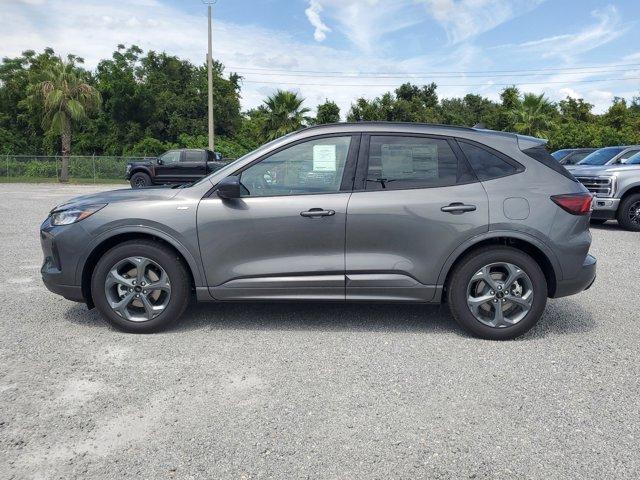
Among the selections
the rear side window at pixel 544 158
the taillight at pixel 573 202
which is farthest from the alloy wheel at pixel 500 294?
the rear side window at pixel 544 158

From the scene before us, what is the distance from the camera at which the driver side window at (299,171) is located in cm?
435

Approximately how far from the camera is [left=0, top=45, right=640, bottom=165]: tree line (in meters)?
34.6

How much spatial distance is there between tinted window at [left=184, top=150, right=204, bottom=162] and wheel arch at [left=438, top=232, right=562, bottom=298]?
20.0 m

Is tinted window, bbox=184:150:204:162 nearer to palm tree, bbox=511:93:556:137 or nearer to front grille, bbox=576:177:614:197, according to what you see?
front grille, bbox=576:177:614:197

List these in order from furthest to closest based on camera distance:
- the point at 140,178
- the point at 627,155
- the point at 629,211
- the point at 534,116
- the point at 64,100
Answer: the point at 534,116
the point at 64,100
the point at 140,178
the point at 627,155
the point at 629,211

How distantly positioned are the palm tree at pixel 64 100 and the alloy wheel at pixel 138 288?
29526mm

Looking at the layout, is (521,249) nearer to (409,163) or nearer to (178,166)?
(409,163)

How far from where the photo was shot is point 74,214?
4434mm

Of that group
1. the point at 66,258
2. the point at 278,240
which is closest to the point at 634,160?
the point at 278,240

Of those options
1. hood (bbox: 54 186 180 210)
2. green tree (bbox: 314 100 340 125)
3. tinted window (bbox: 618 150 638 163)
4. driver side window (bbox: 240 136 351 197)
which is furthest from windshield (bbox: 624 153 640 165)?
green tree (bbox: 314 100 340 125)

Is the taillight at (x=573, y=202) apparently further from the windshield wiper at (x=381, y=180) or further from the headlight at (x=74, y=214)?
the headlight at (x=74, y=214)

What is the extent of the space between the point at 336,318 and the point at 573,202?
2.22 metres

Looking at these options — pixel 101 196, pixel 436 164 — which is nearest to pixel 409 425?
pixel 436 164

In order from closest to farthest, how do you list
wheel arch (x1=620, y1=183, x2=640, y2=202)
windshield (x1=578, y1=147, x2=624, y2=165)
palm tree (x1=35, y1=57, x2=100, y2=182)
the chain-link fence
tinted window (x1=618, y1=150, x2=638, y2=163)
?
wheel arch (x1=620, y1=183, x2=640, y2=202), tinted window (x1=618, y1=150, x2=638, y2=163), windshield (x1=578, y1=147, x2=624, y2=165), palm tree (x1=35, y1=57, x2=100, y2=182), the chain-link fence
